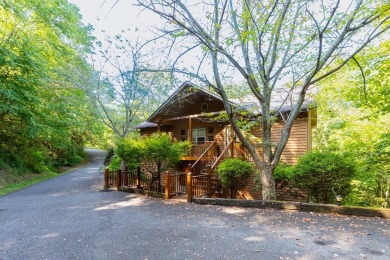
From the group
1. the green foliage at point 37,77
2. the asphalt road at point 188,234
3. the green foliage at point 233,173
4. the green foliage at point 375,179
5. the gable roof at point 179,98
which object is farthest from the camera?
the gable roof at point 179,98

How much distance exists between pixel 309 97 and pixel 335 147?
5.43 m

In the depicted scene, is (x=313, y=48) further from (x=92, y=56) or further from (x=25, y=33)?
(x=25, y=33)

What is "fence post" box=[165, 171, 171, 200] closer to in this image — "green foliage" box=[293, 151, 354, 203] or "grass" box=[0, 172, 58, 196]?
"green foliage" box=[293, 151, 354, 203]

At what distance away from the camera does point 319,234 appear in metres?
4.81

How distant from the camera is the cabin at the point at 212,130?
1069 cm

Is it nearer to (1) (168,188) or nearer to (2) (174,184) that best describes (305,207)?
(1) (168,188)

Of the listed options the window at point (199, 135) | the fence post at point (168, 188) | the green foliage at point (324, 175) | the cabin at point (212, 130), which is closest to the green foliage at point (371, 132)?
the green foliage at point (324, 175)

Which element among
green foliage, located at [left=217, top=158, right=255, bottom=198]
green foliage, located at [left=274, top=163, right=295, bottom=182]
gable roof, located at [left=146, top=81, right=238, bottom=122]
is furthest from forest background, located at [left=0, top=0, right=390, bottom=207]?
green foliage, located at [left=217, top=158, right=255, bottom=198]

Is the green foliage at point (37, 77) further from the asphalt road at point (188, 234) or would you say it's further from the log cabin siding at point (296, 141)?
the log cabin siding at point (296, 141)

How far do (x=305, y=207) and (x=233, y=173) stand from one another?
2.91 meters

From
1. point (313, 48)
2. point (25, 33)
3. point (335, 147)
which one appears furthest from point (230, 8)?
point (25, 33)

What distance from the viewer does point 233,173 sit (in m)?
9.10

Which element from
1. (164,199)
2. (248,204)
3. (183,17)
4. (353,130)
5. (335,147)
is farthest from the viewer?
(335,147)

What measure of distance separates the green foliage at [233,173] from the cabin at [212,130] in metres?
0.77
